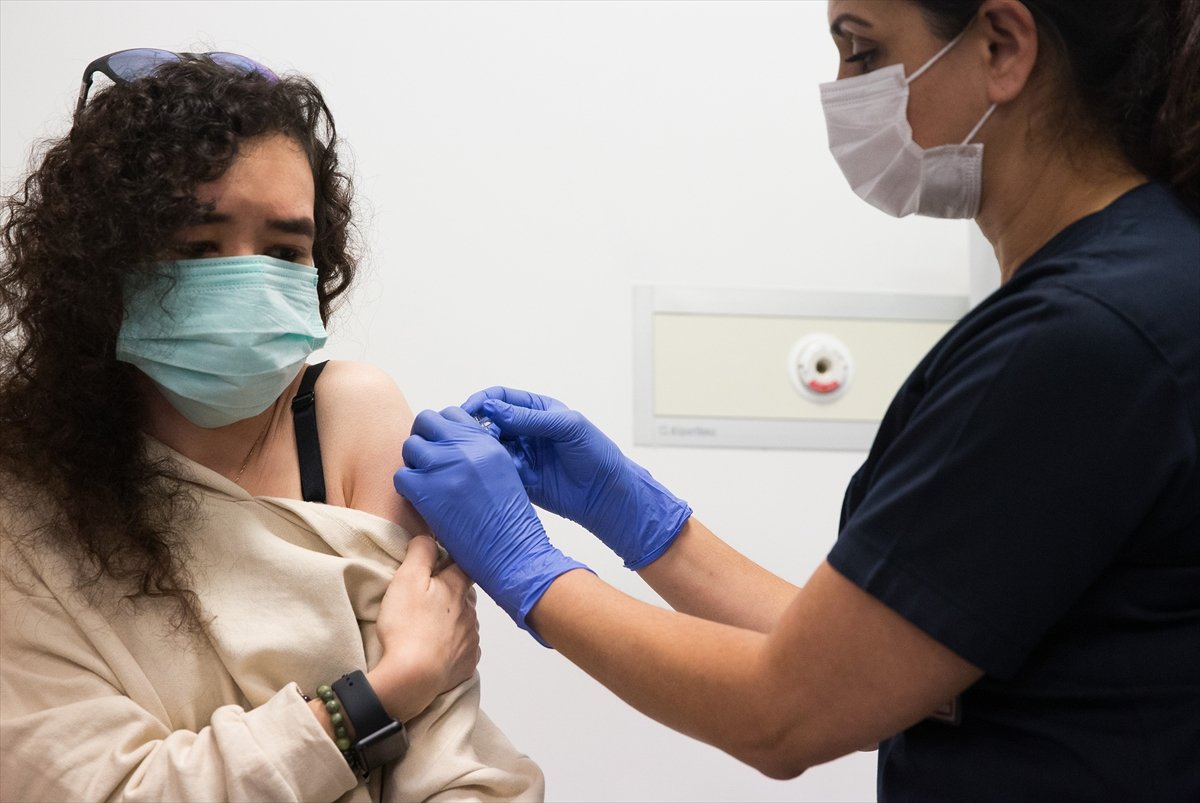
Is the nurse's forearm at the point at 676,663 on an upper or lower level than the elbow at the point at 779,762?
upper

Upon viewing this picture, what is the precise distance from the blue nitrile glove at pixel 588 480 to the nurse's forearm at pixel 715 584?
0.07ft

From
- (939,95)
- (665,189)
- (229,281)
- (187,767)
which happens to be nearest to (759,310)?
(665,189)

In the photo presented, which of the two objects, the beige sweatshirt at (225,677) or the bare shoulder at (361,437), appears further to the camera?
the bare shoulder at (361,437)

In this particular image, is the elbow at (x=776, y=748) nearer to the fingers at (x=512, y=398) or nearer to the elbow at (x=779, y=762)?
the elbow at (x=779, y=762)

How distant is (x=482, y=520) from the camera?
1319 millimetres

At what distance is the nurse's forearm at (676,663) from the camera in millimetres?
1057

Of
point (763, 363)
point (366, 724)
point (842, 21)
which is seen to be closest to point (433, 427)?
point (366, 724)

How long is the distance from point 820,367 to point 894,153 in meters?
1.03

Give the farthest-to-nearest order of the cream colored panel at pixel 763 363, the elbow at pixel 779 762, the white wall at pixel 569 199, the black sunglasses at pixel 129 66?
the cream colored panel at pixel 763 363 < the white wall at pixel 569 199 < the black sunglasses at pixel 129 66 < the elbow at pixel 779 762

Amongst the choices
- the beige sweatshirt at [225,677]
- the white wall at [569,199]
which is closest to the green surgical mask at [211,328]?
the beige sweatshirt at [225,677]

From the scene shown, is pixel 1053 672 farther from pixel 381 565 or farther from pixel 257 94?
pixel 257 94

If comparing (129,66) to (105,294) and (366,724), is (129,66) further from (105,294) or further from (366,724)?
(366,724)

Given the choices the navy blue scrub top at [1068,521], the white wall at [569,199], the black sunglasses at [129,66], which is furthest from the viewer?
the white wall at [569,199]

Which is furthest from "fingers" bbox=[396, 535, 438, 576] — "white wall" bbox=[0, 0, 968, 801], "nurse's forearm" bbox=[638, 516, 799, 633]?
"white wall" bbox=[0, 0, 968, 801]
